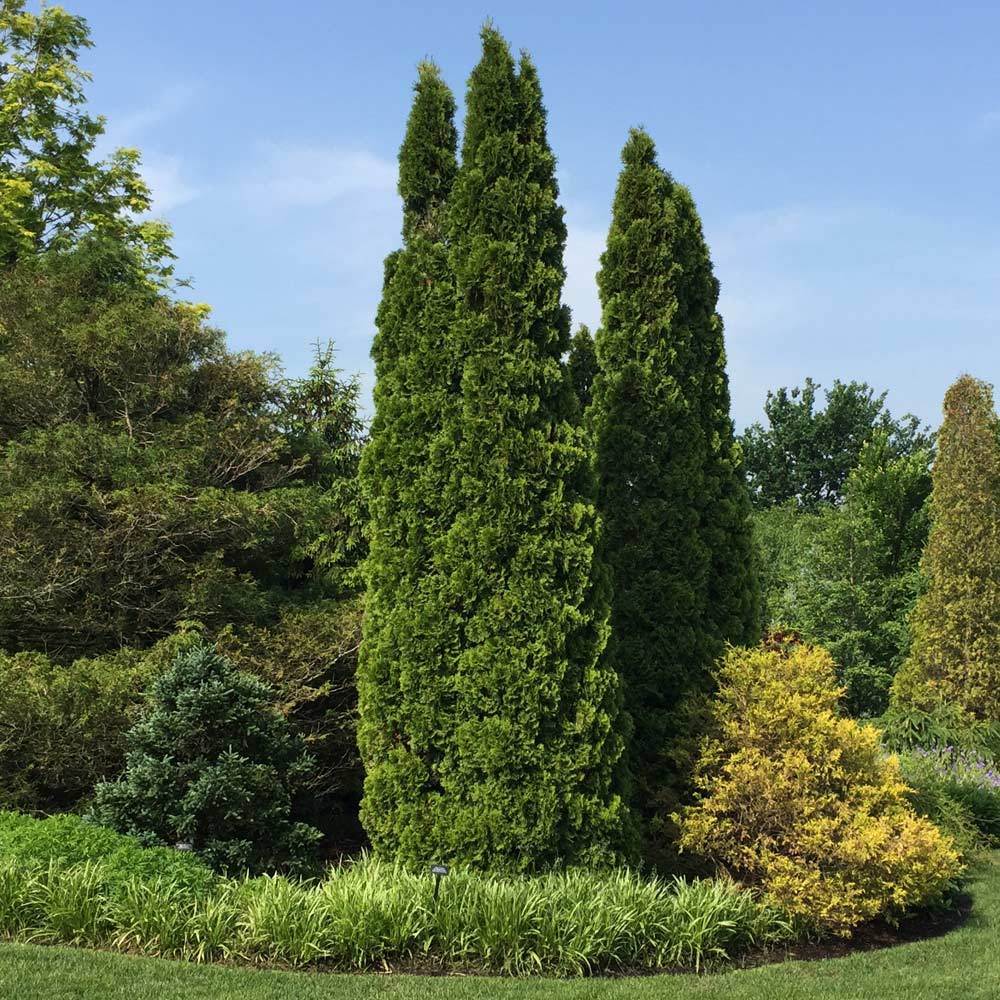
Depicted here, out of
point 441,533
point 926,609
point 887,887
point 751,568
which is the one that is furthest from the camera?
point 926,609

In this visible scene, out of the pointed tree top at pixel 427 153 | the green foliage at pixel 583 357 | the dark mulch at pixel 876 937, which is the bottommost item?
the dark mulch at pixel 876 937

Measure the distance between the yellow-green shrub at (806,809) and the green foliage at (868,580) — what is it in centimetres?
1345

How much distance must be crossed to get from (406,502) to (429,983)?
3.67 metres

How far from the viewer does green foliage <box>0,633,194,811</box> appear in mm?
9016

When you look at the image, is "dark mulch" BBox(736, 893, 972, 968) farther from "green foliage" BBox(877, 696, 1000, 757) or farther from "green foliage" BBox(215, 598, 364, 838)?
"green foliage" BBox(877, 696, 1000, 757)

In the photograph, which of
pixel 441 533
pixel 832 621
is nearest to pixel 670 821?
pixel 441 533

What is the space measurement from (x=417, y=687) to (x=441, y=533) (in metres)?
1.24

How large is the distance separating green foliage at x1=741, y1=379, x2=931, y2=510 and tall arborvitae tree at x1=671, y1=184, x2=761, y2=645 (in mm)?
23738

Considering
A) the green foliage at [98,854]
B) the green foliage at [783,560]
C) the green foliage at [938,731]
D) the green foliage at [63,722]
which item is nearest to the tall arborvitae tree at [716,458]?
the green foliage at [98,854]

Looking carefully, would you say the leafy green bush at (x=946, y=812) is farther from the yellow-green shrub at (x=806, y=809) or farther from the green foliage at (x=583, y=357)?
the green foliage at (x=583, y=357)

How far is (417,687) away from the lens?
7.69 metres

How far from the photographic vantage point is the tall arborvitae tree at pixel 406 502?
766cm

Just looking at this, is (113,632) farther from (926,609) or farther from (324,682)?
(926,609)

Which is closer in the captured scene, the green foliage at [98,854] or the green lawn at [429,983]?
the green lawn at [429,983]
